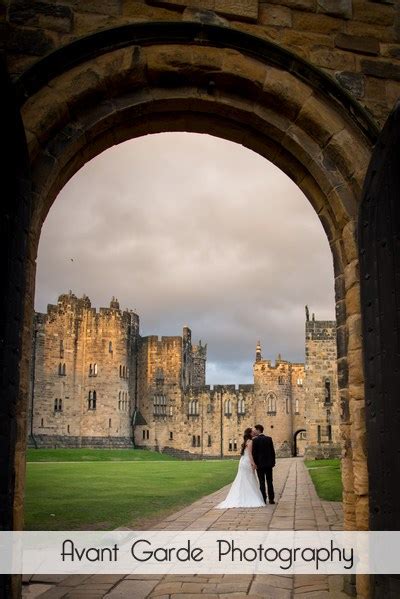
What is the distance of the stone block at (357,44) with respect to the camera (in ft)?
17.0

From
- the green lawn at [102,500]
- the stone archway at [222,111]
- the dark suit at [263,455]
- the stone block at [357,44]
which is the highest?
the stone block at [357,44]

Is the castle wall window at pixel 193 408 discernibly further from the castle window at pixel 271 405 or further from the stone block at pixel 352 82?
the stone block at pixel 352 82

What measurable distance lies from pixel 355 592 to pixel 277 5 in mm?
4631

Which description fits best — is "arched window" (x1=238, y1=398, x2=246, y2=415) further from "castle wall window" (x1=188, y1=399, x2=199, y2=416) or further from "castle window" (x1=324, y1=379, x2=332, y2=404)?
"castle window" (x1=324, y1=379, x2=332, y2=404)

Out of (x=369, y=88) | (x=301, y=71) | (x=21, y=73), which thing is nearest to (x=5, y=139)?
(x=21, y=73)

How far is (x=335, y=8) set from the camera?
5.22 meters

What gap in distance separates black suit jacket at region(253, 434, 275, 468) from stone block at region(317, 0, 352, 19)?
8.92 metres

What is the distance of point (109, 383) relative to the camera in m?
51.2

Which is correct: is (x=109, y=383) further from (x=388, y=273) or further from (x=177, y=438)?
(x=388, y=273)

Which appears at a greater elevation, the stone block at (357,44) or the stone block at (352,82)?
the stone block at (357,44)

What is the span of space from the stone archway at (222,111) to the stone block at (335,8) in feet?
1.92

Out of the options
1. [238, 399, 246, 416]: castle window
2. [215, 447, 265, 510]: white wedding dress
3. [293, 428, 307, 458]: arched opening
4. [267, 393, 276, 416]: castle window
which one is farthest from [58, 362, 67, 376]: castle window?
[215, 447, 265, 510]: white wedding dress

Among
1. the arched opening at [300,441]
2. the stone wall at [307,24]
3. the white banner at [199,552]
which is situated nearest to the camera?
the stone wall at [307,24]

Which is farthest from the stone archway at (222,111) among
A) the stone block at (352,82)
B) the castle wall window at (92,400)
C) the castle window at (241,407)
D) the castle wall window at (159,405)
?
the castle wall window at (159,405)
